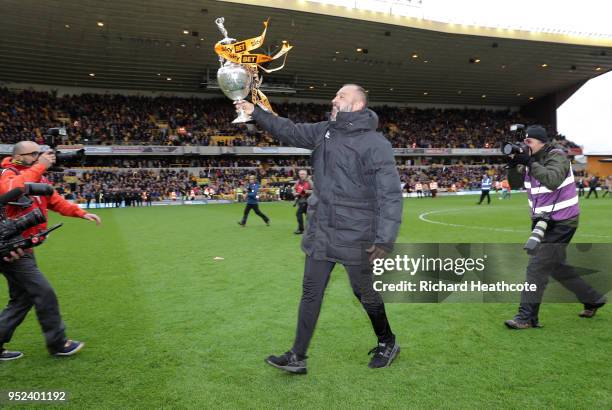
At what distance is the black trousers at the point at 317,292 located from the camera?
3.42m

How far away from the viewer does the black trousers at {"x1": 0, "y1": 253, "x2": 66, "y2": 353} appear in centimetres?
371

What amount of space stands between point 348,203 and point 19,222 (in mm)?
2545

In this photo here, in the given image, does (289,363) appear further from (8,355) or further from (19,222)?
(8,355)

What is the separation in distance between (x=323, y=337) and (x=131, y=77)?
41.4 metres

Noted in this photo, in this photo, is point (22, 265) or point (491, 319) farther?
point (491, 319)

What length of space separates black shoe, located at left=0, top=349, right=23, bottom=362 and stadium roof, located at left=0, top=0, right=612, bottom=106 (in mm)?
27284

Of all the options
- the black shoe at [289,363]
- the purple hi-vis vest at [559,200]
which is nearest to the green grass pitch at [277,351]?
the black shoe at [289,363]

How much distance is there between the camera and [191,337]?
4434 mm

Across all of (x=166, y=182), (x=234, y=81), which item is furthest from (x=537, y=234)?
(x=166, y=182)

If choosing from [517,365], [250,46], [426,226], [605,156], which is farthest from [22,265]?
[605,156]

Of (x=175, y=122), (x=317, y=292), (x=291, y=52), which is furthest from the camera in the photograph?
(x=175, y=122)

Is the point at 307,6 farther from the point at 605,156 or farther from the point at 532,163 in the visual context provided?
the point at 605,156


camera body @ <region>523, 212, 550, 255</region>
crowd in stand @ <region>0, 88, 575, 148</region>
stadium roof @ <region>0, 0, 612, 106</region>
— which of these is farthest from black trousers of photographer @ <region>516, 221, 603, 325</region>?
crowd in stand @ <region>0, 88, 575, 148</region>

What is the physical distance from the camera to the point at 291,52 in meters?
35.9
